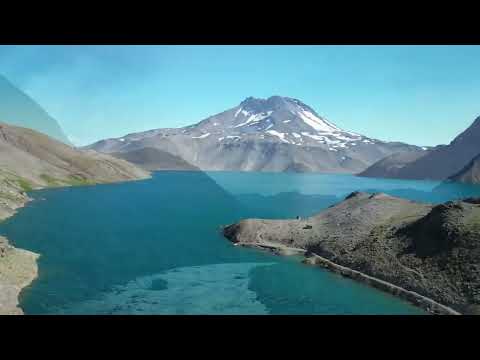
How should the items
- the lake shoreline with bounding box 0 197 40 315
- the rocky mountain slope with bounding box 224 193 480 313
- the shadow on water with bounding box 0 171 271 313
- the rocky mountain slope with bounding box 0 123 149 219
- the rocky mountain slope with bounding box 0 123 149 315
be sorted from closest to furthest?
the lake shoreline with bounding box 0 197 40 315 < the rocky mountain slope with bounding box 224 193 480 313 < the shadow on water with bounding box 0 171 271 313 < the rocky mountain slope with bounding box 0 123 149 315 < the rocky mountain slope with bounding box 0 123 149 219

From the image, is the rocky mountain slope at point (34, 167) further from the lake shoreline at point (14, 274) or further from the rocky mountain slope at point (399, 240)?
the rocky mountain slope at point (399, 240)

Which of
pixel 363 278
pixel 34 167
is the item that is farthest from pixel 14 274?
pixel 34 167

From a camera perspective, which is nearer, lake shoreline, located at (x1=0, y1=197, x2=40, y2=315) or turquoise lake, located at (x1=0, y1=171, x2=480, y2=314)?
lake shoreline, located at (x1=0, y1=197, x2=40, y2=315)

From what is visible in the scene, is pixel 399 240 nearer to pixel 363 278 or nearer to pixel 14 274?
pixel 363 278

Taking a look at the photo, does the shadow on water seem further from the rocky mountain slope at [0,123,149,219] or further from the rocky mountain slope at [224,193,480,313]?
the rocky mountain slope at [0,123,149,219]

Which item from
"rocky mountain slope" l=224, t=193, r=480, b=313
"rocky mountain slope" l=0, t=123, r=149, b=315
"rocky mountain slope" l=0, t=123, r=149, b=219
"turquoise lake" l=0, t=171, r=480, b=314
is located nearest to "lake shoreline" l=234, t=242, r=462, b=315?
"rocky mountain slope" l=224, t=193, r=480, b=313

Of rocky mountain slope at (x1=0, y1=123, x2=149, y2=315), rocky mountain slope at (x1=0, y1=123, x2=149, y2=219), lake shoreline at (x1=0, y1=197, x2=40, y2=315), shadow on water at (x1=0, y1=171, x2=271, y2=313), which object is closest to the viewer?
lake shoreline at (x1=0, y1=197, x2=40, y2=315)
